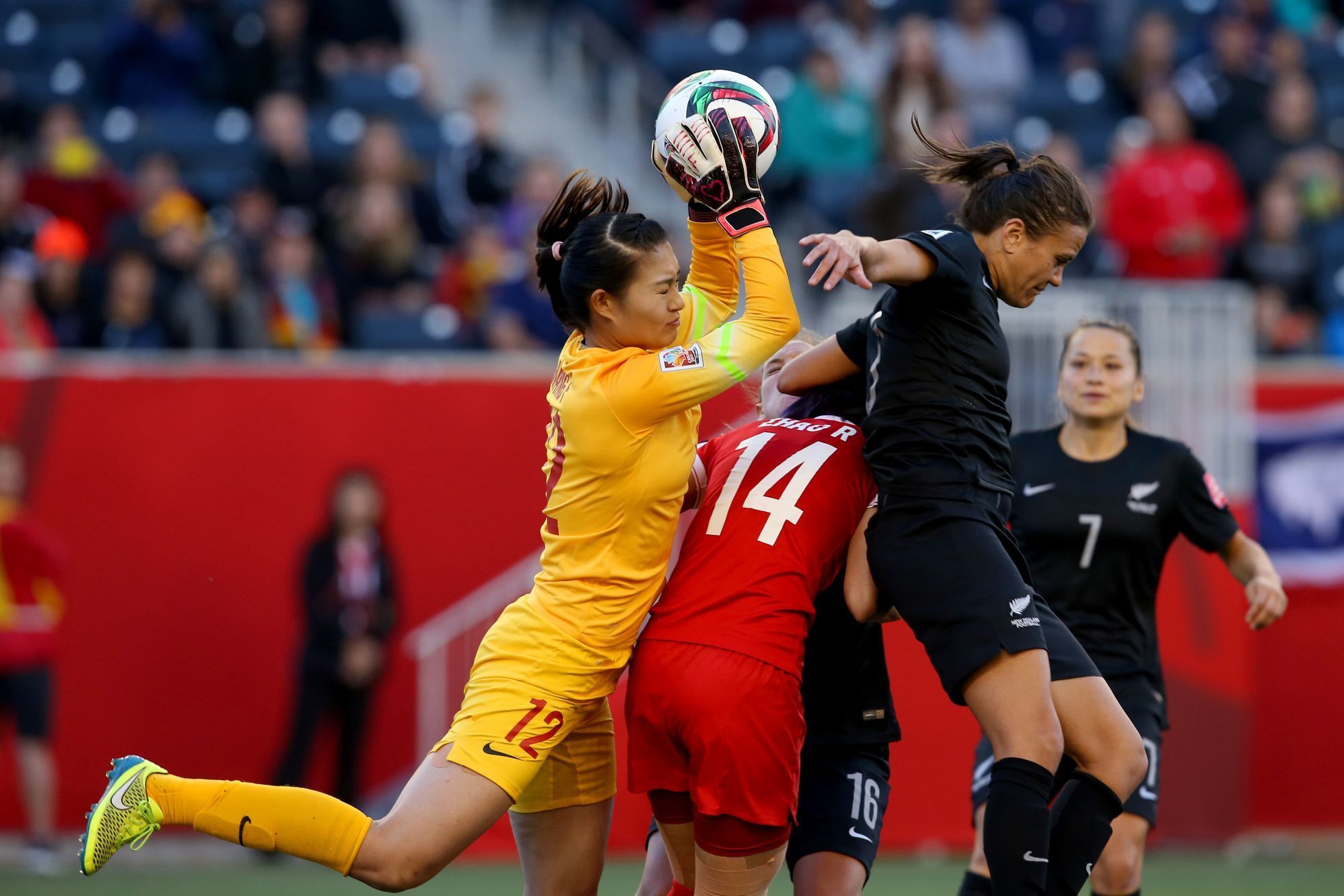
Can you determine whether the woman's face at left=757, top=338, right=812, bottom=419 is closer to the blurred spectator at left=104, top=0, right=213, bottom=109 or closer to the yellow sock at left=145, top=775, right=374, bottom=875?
the yellow sock at left=145, top=775, right=374, bottom=875

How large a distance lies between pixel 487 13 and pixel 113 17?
9.15 feet

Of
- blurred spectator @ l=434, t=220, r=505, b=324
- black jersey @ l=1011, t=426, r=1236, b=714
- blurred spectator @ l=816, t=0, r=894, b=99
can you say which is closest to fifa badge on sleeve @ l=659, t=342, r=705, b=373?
black jersey @ l=1011, t=426, r=1236, b=714

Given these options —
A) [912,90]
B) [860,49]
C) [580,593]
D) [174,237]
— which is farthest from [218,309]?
[580,593]

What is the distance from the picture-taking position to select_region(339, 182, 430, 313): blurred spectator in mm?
10734

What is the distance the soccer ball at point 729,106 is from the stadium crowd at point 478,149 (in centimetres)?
567

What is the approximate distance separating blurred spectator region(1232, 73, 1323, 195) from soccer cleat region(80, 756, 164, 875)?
950 centimetres

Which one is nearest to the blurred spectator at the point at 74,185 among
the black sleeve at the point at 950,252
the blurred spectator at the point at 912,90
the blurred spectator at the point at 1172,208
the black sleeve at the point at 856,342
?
the blurred spectator at the point at 912,90

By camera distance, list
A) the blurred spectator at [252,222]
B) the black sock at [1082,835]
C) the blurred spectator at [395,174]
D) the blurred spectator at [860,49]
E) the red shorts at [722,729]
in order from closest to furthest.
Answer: the red shorts at [722,729], the black sock at [1082,835], the blurred spectator at [252,222], the blurred spectator at [395,174], the blurred spectator at [860,49]

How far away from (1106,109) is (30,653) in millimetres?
8259

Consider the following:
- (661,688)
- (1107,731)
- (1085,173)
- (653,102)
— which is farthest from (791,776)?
(653,102)

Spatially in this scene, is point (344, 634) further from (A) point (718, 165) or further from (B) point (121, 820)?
(A) point (718, 165)

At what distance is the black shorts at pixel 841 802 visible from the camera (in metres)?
4.67

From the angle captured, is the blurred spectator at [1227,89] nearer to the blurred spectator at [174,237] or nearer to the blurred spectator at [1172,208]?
the blurred spectator at [1172,208]

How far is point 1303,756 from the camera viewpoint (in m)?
10.2
